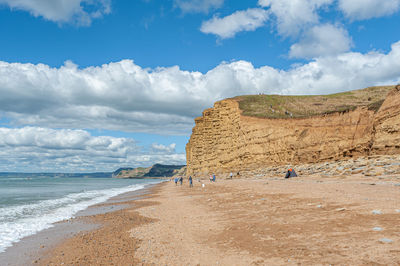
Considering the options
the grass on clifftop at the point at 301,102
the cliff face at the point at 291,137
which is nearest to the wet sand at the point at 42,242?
the cliff face at the point at 291,137

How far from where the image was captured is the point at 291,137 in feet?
124

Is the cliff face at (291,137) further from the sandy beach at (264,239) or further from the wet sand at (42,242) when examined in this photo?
the wet sand at (42,242)

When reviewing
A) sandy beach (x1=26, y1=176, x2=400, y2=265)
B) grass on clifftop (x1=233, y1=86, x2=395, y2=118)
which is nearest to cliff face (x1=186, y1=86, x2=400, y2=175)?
grass on clifftop (x1=233, y1=86, x2=395, y2=118)

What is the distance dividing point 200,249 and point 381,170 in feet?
57.2

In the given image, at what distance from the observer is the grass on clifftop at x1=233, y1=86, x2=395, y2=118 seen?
146 feet

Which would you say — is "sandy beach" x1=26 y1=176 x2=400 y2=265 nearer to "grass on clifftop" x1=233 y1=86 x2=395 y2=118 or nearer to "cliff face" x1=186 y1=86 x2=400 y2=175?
"cliff face" x1=186 y1=86 x2=400 y2=175

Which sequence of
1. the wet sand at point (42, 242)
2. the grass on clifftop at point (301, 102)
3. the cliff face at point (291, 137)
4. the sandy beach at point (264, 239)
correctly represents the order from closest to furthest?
the sandy beach at point (264, 239) < the wet sand at point (42, 242) < the cliff face at point (291, 137) < the grass on clifftop at point (301, 102)

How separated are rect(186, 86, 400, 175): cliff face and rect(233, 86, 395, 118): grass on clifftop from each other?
255cm

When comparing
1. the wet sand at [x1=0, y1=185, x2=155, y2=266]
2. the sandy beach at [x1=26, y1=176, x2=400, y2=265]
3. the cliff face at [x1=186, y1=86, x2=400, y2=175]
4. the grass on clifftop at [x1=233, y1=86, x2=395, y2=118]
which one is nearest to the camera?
the sandy beach at [x1=26, y1=176, x2=400, y2=265]

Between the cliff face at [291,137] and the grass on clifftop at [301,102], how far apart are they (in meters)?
2.55

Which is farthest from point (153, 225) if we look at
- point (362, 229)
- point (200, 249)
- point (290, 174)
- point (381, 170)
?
point (290, 174)

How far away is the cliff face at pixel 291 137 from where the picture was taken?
25500mm

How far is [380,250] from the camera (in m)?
4.78

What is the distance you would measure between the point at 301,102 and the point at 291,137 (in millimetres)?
14046
